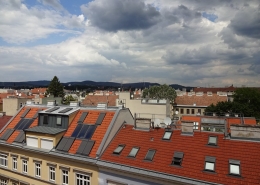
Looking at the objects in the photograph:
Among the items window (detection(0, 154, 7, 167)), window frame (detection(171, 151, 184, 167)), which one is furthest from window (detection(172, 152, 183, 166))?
window (detection(0, 154, 7, 167))

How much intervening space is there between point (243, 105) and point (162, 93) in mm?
36794

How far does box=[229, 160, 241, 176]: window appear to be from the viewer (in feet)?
54.2

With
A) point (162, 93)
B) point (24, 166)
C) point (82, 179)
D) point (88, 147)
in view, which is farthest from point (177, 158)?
point (162, 93)

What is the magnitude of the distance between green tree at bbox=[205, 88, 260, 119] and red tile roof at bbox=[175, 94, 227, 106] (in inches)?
490


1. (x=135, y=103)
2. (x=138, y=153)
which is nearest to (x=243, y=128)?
(x=138, y=153)

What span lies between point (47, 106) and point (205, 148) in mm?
20568

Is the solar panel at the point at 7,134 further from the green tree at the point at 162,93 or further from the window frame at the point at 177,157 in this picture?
the green tree at the point at 162,93

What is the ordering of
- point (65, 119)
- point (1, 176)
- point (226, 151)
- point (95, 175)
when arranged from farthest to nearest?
point (1, 176) < point (65, 119) < point (95, 175) < point (226, 151)

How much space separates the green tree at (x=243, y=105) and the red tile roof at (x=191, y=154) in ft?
151

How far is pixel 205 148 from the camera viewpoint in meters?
19.2

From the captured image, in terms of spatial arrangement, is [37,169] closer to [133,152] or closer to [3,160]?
[3,160]

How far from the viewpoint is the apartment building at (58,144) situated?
2241 centimetres

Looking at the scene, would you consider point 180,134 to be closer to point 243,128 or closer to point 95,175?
point 243,128

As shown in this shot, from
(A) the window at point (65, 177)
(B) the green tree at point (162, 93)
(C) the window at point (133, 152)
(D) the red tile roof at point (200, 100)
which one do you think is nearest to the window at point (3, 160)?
(A) the window at point (65, 177)
